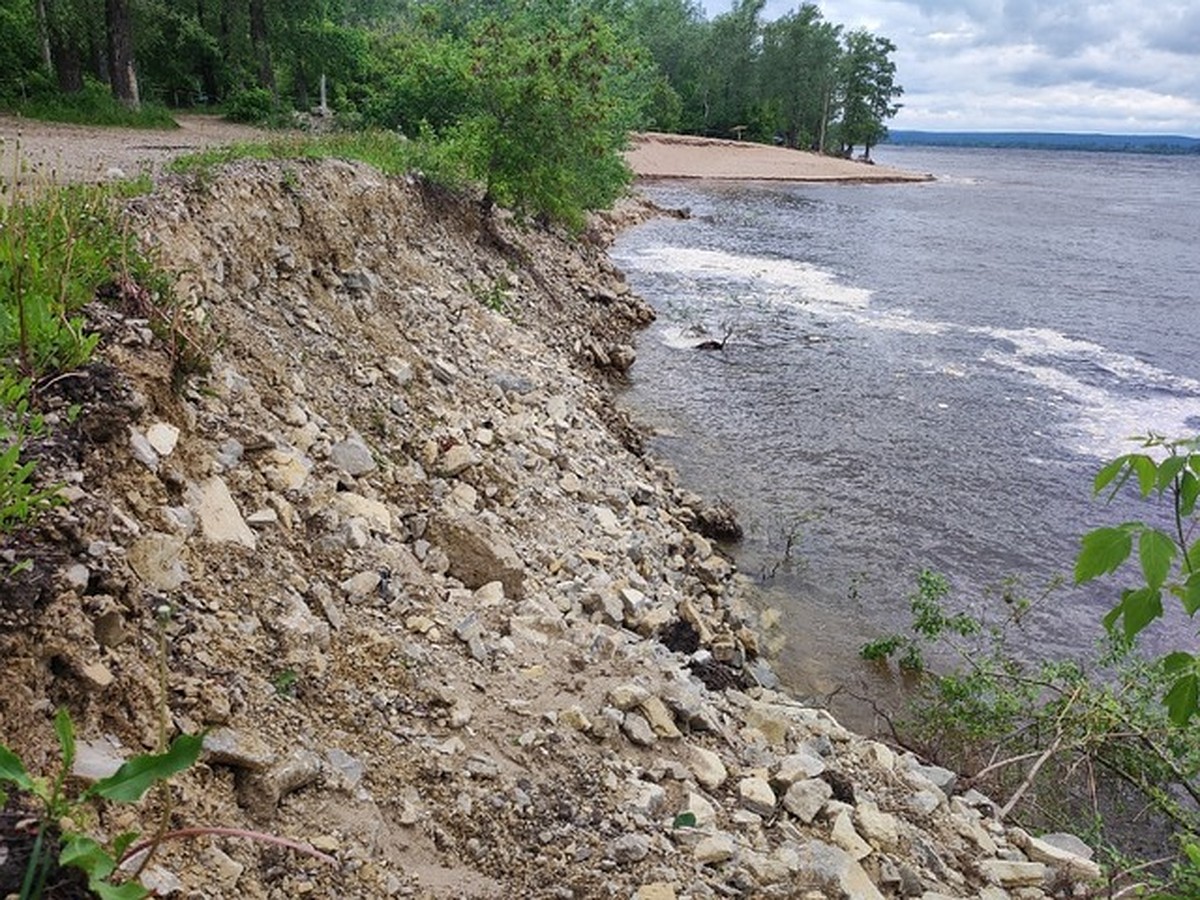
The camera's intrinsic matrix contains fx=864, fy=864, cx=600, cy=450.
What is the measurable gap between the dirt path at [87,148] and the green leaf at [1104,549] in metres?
5.91

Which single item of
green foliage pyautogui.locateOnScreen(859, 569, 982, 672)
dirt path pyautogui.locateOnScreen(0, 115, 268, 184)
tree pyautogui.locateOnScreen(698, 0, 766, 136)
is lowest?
green foliage pyautogui.locateOnScreen(859, 569, 982, 672)

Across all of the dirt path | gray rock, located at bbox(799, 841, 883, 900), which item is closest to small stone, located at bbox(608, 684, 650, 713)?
gray rock, located at bbox(799, 841, 883, 900)

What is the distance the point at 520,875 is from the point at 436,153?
42.7ft

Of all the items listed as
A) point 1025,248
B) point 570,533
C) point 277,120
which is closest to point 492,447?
point 570,533

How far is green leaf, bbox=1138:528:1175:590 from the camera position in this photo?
1580 millimetres

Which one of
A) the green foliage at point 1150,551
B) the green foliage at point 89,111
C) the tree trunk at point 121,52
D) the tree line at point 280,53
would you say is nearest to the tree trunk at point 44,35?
the tree line at point 280,53

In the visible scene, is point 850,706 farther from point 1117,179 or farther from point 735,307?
point 1117,179

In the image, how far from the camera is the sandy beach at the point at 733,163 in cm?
5900

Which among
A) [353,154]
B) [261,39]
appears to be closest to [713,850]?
[353,154]

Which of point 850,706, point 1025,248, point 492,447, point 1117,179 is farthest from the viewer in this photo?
point 1117,179

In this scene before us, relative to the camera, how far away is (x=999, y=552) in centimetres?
1032

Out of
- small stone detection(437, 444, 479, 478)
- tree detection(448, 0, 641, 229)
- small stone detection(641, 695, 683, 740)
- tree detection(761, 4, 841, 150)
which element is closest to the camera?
small stone detection(641, 695, 683, 740)

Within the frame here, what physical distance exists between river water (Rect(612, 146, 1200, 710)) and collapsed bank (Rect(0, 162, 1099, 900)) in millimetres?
2188

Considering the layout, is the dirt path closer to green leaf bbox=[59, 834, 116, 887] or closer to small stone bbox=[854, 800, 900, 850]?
green leaf bbox=[59, 834, 116, 887]
